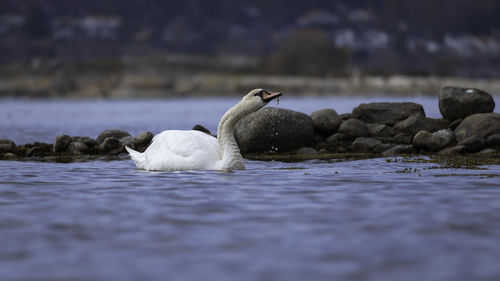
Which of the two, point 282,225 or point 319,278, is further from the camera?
→ point 282,225

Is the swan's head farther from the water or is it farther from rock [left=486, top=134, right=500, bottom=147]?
rock [left=486, top=134, right=500, bottom=147]

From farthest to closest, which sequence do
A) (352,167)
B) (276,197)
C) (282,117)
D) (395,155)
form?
(282,117) → (395,155) → (352,167) → (276,197)

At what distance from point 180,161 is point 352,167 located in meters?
4.02

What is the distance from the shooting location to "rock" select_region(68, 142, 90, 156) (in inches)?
769

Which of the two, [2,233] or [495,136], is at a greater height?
[495,136]

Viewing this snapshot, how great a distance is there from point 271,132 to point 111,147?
182 inches

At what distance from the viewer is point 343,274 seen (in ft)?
20.4

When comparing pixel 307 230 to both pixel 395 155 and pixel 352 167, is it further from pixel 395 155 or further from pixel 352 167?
pixel 395 155

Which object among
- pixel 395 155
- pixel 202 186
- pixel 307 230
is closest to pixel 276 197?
pixel 202 186

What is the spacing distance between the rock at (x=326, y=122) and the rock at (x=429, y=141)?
272cm

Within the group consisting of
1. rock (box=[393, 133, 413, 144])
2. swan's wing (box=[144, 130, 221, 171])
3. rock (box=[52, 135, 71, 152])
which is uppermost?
rock (box=[393, 133, 413, 144])

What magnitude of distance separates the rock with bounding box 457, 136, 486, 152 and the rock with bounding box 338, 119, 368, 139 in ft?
10.3

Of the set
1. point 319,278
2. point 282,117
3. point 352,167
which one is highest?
point 282,117

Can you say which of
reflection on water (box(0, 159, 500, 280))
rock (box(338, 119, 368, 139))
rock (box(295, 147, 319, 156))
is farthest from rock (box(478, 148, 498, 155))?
rock (box(295, 147, 319, 156))
